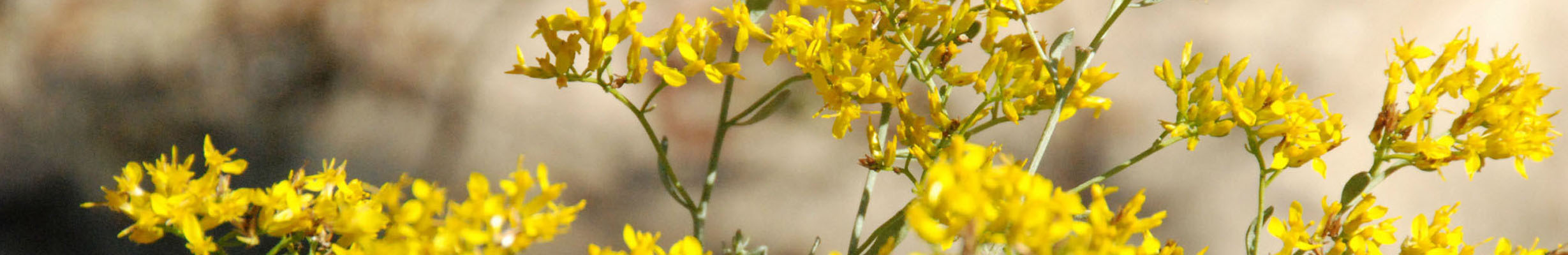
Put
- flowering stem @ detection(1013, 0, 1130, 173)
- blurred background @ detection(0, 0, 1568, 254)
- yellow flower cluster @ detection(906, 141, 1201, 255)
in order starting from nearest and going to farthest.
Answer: yellow flower cluster @ detection(906, 141, 1201, 255) → flowering stem @ detection(1013, 0, 1130, 173) → blurred background @ detection(0, 0, 1568, 254)

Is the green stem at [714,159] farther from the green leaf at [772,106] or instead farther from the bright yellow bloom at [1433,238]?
the bright yellow bloom at [1433,238]

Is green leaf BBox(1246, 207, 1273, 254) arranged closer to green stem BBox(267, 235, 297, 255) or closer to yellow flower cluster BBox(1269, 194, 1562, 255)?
yellow flower cluster BBox(1269, 194, 1562, 255)

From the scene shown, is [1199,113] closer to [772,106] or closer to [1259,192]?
[1259,192]

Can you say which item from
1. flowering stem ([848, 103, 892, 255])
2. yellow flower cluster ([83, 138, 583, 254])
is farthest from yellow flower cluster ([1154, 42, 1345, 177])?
yellow flower cluster ([83, 138, 583, 254])

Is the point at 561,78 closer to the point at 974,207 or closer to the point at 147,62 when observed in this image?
the point at 974,207

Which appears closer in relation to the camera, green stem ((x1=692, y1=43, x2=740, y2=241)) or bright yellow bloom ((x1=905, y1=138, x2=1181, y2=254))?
bright yellow bloom ((x1=905, y1=138, x2=1181, y2=254))

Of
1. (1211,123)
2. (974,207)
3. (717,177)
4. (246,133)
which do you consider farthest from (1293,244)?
(246,133)

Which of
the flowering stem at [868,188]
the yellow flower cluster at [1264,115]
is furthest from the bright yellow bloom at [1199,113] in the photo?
the flowering stem at [868,188]
